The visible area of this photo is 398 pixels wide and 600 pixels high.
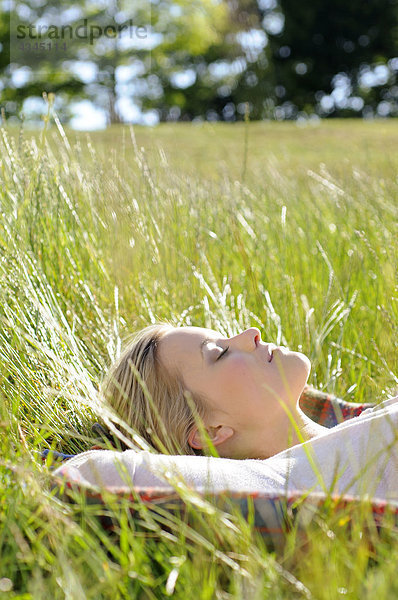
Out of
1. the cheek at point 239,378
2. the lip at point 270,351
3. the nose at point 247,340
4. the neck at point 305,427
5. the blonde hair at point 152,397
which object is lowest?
the neck at point 305,427

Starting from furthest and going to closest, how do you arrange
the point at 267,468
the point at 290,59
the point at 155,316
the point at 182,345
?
the point at 290,59 → the point at 155,316 → the point at 182,345 → the point at 267,468

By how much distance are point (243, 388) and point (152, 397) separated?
0.25 metres

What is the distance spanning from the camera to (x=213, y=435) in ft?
5.64

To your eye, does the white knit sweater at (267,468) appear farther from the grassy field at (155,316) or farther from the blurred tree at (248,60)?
the blurred tree at (248,60)

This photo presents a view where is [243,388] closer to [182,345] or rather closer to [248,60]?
[182,345]

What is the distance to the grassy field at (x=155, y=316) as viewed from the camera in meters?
1.07

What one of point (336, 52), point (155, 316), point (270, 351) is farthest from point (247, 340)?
point (336, 52)

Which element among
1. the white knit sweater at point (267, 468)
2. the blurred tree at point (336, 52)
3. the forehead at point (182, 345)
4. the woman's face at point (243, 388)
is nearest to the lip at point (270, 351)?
the woman's face at point (243, 388)

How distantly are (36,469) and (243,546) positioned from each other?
53 centimetres

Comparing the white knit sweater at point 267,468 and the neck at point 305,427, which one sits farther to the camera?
the neck at point 305,427

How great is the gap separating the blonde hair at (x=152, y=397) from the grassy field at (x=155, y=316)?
3.8 inches

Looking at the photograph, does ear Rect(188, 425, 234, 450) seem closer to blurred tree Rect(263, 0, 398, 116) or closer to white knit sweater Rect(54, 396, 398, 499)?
white knit sweater Rect(54, 396, 398, 499)

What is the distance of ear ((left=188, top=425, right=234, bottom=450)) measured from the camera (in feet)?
5.52

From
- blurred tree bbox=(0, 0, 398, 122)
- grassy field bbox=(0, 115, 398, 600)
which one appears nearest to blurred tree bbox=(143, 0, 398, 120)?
blurred tree bbox=(0, 0, 398, 122)
